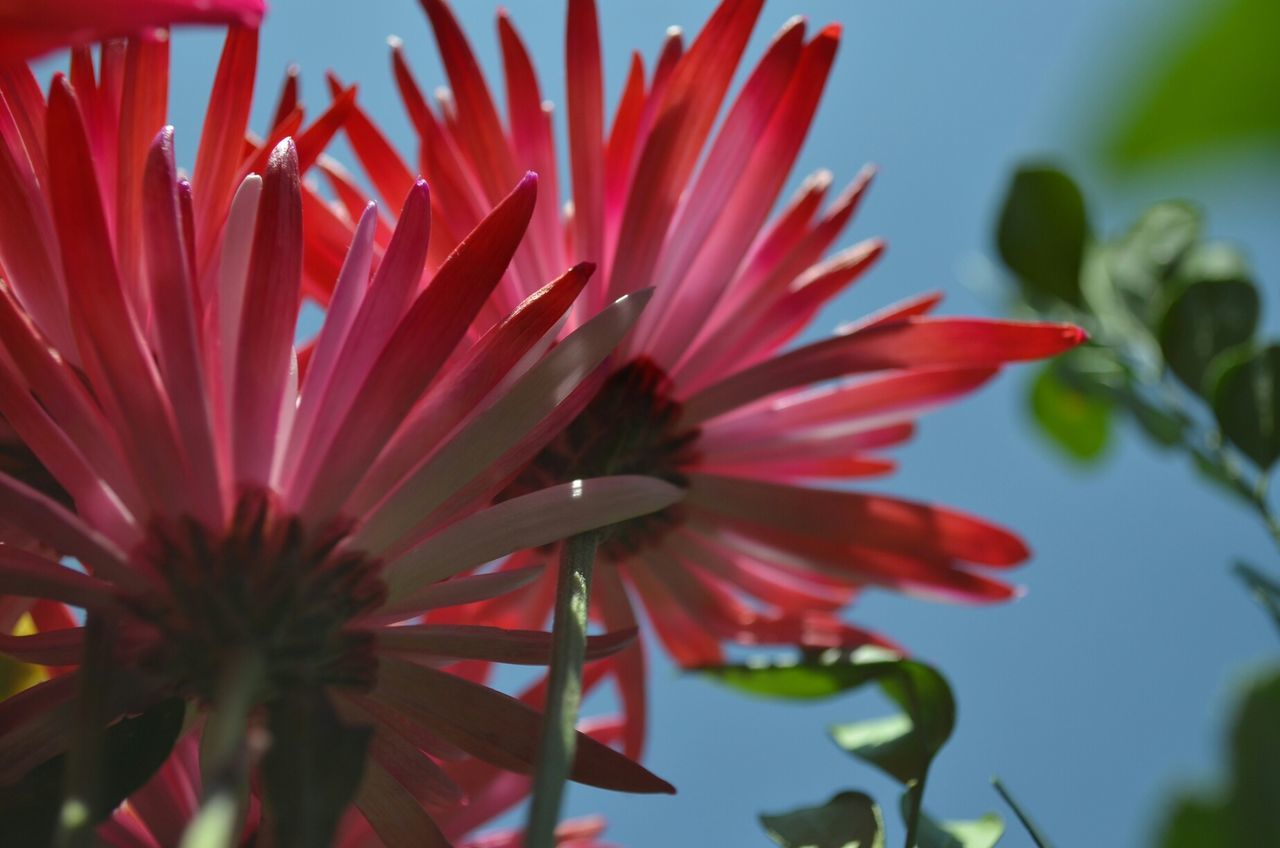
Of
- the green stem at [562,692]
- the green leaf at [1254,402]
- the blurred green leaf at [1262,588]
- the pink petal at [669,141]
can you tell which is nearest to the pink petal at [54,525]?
the green stem at [562,692]

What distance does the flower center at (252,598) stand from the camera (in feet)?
1.98

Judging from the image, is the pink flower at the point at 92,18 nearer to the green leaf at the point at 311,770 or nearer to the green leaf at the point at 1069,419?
the green leaf at the point at 311,770

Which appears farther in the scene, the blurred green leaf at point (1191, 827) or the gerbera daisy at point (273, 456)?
the gerbera daisy at point (273, 456)

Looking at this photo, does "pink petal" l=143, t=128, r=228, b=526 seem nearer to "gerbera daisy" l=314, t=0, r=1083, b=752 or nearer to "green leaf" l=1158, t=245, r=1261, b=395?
"gerbera daisy" l=314, t=0, r=1083, b=752

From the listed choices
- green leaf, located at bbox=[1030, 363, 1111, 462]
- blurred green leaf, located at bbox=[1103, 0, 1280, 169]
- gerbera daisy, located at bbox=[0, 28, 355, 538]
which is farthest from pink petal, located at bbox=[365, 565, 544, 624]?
green leaf, located at bbox=[1030, 363, 1111, 462]

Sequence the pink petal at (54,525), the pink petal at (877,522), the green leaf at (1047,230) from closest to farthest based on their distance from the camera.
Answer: the pink petal at (54,525) → the pink petal at (877,522) → the green leaf at (1047,230)

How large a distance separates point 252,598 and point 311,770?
0.42 feet

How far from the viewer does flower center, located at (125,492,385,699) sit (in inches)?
23.8

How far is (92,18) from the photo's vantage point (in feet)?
1.55

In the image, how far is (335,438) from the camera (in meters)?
0.62

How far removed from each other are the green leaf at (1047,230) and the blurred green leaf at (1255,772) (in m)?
0.89

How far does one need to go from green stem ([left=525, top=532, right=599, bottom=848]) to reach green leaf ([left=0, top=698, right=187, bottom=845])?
200mm

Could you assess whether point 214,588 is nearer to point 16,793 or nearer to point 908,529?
point 16,793

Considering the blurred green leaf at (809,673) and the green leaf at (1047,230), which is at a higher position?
the green leaf at (1047,230)
